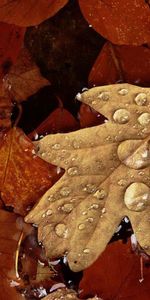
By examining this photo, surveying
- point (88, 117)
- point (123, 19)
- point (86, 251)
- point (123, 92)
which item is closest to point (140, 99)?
point (123, 92)

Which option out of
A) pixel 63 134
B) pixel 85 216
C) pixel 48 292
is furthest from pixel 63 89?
pixel 48 292

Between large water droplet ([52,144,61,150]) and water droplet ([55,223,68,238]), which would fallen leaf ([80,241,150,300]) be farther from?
large water droplet ([52,144,61,150])

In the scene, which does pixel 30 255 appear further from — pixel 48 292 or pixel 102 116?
pixel 102 116

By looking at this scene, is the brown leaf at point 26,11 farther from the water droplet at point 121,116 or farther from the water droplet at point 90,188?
the water droplet at point 90,188

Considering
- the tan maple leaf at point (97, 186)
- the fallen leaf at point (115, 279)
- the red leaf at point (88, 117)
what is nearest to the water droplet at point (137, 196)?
the tan maple leaf at point (97, 186)

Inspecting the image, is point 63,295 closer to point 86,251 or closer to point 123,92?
point 86,251
